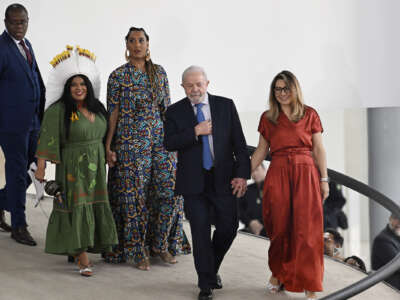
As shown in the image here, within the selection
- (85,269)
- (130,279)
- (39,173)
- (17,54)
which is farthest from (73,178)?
(17,54)

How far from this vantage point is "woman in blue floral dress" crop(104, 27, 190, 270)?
12.7 ft

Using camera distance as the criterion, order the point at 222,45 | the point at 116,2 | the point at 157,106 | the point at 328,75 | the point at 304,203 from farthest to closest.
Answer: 1. the point at 328,75
2. the point at 222,45
3. the point at 116,2
4. the point at 157,106
5. the point at 304,203

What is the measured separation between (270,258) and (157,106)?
1.24 meters

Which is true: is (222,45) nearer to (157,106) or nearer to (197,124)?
(157,106)

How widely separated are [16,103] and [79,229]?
1083mm

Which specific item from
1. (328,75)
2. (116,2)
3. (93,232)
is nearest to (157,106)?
(93,232)

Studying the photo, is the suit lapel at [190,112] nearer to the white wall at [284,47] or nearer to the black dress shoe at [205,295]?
the black dress shoe at [205,295]

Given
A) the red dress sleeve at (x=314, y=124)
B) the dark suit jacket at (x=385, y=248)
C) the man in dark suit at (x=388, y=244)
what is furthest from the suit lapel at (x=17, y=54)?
the dark suit jacket at (x=385, y=248)

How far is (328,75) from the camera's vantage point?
8875mm

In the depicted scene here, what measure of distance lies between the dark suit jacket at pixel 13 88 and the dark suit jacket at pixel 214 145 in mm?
1282

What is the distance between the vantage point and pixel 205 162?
332 cm

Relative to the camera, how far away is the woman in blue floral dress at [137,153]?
12.7 ft

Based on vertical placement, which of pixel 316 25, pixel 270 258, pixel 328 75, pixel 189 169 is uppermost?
pixel 316 25

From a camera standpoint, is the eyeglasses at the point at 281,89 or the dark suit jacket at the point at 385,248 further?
the dark suit jacket at the point at 385,248
